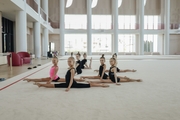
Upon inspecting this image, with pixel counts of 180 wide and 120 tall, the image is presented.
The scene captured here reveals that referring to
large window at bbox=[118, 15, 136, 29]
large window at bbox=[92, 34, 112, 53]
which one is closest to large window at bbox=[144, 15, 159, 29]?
large window at bbox=[118, 15, 136, 29]

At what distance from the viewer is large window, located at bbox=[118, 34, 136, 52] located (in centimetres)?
3678

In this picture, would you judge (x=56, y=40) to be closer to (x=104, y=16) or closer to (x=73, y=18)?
(x=73, y=18)

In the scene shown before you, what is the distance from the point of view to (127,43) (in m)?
36.8

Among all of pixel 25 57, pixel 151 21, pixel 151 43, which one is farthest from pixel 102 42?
pixel 25 57

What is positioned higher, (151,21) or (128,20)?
(128,20)

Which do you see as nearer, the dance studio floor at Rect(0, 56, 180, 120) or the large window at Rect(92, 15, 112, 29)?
the dance studio floor at Rect(0, 56, 180, 120)

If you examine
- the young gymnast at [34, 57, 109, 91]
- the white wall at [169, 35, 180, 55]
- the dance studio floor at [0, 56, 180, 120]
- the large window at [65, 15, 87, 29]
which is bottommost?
the dance studio floor at [0, 56, 180, 120]

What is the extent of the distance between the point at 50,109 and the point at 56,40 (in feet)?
108

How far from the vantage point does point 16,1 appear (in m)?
13.3

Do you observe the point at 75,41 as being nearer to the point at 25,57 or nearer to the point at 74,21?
the point at 74,21

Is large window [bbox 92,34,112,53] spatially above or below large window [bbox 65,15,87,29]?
below

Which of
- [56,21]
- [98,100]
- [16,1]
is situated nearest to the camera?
[98,100]

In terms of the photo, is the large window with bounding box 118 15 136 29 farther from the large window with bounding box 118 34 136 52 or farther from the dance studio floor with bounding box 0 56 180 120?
the dance studio floor with bounding box 0 56 180 120

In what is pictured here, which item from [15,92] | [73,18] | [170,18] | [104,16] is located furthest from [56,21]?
[15,92]
